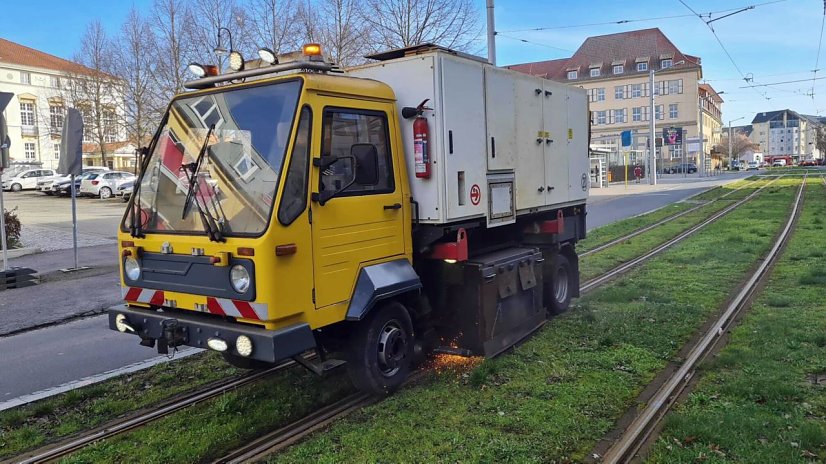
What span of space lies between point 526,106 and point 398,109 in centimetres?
198

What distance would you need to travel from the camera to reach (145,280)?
5.07m

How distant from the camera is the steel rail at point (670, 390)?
4215 millimetres

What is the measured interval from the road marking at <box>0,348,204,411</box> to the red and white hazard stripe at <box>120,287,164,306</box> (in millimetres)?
1208

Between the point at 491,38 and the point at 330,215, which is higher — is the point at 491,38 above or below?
above

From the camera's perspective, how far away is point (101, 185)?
34938mm

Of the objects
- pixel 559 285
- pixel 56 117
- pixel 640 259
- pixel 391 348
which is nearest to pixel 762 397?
pixel 391 348

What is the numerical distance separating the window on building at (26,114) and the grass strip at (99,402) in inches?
2371

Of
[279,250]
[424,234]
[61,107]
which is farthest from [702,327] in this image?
[61,107]

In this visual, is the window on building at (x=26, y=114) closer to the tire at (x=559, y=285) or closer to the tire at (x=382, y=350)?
the tire at (x=559, y=285)

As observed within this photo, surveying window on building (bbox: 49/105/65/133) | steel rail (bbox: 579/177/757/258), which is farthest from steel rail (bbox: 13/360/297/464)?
window on building (bbox: 49/105/65/133)

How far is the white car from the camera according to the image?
3497cm

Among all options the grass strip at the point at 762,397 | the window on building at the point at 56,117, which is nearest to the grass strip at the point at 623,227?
the grass strip at the point at 762,397

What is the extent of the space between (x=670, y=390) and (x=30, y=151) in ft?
213

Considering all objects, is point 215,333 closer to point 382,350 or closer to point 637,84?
point 382,350
